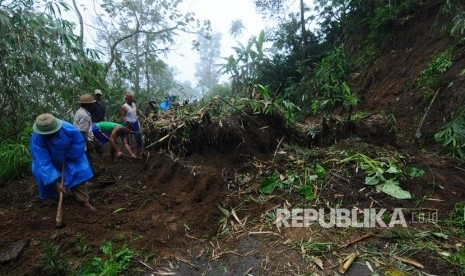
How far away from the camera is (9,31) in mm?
4434

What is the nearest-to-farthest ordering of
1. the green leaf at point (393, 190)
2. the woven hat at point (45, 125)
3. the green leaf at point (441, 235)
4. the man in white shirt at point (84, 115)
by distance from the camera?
the green leaf at point (441, 235)
the green leaf at point (393, 190)
the woven hat at point (45, 125)
the man in white shirt at point (84, 115)

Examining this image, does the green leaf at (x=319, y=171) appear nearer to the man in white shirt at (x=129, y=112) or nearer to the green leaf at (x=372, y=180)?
the green leaf at (x=372, y=180)

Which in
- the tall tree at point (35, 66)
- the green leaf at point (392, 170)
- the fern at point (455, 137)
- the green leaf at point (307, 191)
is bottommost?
the green leaf at point (307, 191)

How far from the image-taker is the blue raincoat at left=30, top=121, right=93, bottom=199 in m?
3.22

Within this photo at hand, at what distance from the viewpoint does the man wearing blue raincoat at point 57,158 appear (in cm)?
320

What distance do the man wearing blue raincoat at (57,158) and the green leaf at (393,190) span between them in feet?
10.7

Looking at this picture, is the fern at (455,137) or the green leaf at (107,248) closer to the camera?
the green leaf at (107,248)

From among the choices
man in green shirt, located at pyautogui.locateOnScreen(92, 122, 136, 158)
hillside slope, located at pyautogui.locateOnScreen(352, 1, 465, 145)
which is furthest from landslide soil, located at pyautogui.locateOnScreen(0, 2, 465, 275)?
man in green shirt, located at pyautogui.locateOnScreen(92, 122, 136, 158)

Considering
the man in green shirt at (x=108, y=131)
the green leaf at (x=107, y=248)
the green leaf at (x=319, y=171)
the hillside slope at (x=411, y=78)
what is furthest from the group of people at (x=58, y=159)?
the hillside slope at (x=411, y=78)

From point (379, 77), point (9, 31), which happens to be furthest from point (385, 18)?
point (9, 31)

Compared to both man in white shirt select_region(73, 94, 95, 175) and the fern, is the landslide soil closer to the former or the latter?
the fern

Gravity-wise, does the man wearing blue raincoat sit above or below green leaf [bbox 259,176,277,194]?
above

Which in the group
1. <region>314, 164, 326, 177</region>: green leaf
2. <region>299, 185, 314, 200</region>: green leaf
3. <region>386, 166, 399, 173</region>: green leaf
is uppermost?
<region>386, 166, 399, 173</region>: green leaf

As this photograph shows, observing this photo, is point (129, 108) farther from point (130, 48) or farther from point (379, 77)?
point (130, 48)
